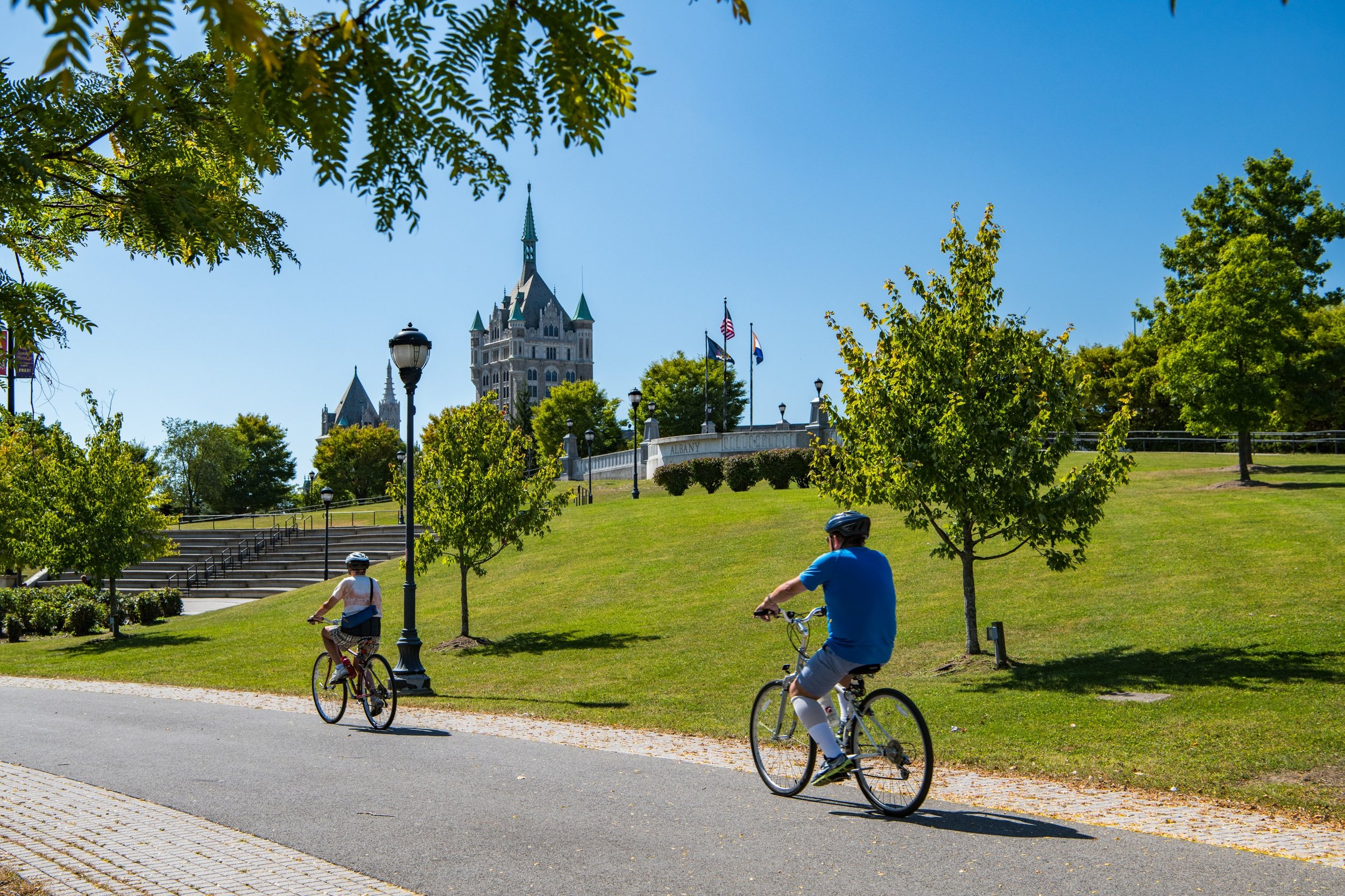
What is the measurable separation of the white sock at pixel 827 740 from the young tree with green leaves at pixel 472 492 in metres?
14.6

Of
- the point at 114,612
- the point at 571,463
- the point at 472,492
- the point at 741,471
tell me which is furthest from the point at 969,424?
the point at 571,463

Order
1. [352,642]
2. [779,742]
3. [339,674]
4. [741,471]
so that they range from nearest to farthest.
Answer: [779,742] < [339,674] < [352,642] < [741,471]

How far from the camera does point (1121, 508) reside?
2706cm

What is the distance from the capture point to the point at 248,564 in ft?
143

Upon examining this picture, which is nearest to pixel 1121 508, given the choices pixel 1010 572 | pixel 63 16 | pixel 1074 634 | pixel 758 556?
pixel 1010 572

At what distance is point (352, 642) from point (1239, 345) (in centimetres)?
2731

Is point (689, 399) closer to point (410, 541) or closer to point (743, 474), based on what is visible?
point (743, 474)

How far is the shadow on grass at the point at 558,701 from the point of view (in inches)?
538

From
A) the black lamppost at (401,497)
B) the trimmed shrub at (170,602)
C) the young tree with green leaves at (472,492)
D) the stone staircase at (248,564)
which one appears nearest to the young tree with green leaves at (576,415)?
the black lamppost at (401,497)

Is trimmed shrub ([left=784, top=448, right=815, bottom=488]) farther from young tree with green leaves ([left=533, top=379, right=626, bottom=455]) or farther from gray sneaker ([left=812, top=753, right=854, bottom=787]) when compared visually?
young tree with green leaves ([left=533, top=379, right=626, bottom=455])

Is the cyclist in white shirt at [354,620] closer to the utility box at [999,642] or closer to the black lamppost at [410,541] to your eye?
the black lamppost at [410,541]

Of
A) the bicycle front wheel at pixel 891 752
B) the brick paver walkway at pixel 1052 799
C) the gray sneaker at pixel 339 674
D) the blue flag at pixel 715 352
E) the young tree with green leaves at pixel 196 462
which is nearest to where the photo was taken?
the brick paver walkway at pixel 1052 799

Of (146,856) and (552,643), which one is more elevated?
(146,856)

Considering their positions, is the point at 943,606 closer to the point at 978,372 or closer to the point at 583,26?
the point at 978,372
